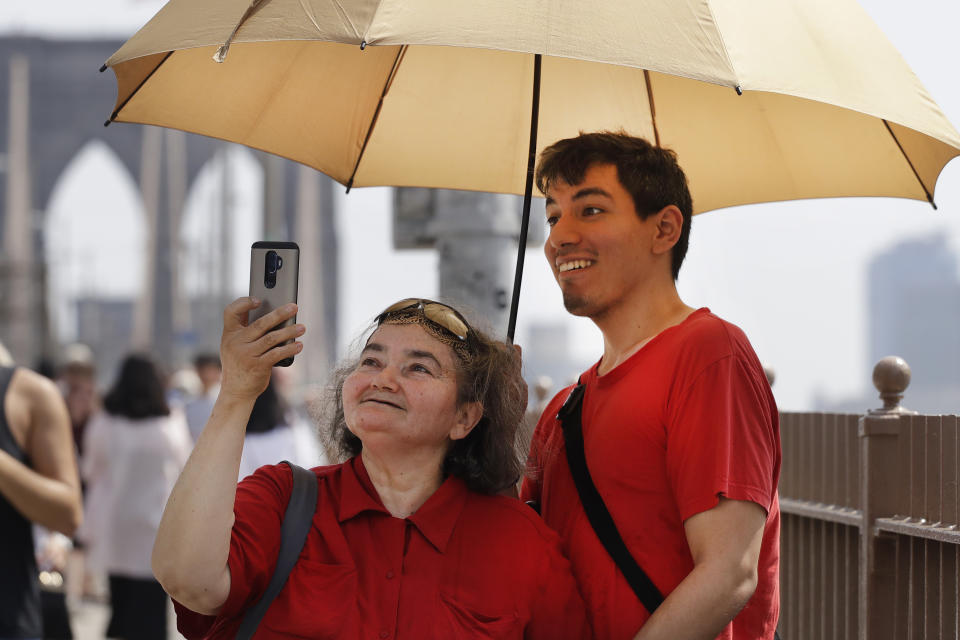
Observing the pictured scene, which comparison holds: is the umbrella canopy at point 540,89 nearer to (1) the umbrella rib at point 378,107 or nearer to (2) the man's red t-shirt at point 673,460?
(1) the umbrella rib at point 378,107

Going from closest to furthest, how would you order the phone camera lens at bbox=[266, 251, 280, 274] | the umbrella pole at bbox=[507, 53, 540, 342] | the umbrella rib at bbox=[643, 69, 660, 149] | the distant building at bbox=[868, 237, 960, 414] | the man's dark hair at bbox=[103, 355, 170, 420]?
1. the phone camera lens at bbox=[266, 251, 280, 274]
2. the umbrella pole at bbox=[507, 53, 540, 342]
3. the umbrella rib at bbox=[643, 69, 660, 149]
4. the man's dark hair at bbox=[103, 355, 170, 420]
5. the distant building at bbox=[868, 237, 960, 414]

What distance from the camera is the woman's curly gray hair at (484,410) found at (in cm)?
297

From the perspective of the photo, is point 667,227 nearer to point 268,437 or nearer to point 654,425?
point 654,425

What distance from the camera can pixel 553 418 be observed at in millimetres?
3211

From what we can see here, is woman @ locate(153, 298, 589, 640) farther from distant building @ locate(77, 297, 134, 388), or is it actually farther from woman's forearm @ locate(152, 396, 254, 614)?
distant building @ locate(77, 297, 134, 388)

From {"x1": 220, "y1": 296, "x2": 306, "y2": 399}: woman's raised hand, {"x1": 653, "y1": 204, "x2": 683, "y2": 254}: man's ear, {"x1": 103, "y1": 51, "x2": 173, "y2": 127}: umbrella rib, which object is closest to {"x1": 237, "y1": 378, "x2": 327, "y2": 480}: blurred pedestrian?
{"x1": 103, "y1": 51, "x2": 173, "y2": 127}: umbrella rib

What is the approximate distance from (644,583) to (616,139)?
1.09 meters

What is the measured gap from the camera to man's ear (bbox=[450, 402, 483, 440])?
297cm

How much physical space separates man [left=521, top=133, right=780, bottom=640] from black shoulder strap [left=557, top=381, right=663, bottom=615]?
0.06 ft

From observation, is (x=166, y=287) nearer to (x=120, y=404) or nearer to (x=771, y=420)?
(x=120, y=404)

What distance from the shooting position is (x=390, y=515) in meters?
2.81

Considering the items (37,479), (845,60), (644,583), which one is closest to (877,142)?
(845,60)

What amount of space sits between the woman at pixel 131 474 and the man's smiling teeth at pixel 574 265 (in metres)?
5.97

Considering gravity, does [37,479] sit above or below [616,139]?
below
